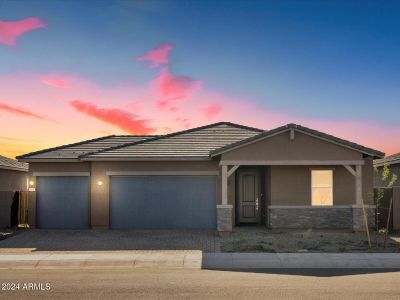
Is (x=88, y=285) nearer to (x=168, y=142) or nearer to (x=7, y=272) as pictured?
(x=7, y=272)

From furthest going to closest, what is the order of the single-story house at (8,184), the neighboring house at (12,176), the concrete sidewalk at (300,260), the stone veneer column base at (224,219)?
the neighboring house at (12,176), the single-story house at (8,184), the stone veneer column base at (224,219), the concrete sidewalk at (300,260)

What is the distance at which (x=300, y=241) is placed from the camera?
15875mm

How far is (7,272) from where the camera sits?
11.5 metres

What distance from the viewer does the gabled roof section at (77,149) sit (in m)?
20.2

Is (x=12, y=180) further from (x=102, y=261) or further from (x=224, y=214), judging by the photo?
(x=102, y=261)

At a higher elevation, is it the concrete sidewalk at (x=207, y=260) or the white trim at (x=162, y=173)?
the white trim at (x=162, y=173)

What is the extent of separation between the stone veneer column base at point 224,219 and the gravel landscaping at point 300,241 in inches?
13.3

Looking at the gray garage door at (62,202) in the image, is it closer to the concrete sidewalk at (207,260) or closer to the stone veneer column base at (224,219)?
the stone veneer column base at (224,219)

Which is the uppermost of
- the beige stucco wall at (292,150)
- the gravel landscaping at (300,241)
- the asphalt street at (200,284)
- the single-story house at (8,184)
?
the beige stucco wall at (292,150)

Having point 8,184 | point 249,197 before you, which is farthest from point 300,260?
point 8,184

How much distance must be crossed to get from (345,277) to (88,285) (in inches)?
239

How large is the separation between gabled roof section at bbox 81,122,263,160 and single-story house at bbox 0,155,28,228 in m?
4.81

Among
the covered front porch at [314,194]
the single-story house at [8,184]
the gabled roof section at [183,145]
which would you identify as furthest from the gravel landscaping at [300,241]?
the single-story house at [8,184]

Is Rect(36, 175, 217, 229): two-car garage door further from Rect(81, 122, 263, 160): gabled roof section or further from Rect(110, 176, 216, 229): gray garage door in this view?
Rect(81, 122, 263, 160): gabled roof section
